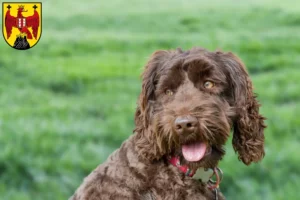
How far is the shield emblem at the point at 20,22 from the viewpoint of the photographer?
28.5ft

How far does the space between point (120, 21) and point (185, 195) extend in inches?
457

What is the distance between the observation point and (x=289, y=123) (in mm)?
8219

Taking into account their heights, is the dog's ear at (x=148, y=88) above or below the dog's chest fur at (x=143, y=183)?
above

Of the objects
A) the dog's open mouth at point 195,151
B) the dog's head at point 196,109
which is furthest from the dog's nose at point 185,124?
the dog's open mouth at point 195,151

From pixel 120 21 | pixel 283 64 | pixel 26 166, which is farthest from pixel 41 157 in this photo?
pixel 120 21

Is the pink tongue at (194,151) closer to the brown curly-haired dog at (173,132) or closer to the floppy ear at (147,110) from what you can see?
the brown curly-haired dog at (173,132)

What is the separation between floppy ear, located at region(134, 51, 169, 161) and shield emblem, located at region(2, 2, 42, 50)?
4.40 m

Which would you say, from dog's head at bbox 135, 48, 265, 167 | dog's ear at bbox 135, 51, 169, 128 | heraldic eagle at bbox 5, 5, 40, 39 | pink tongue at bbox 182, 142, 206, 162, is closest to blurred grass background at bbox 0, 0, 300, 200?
dog's ear at bbox 135, 51, 169, 128

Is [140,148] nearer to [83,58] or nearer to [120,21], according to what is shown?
[83,58]

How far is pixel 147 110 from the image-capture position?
4535 millimetres

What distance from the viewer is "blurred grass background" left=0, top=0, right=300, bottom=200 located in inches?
261

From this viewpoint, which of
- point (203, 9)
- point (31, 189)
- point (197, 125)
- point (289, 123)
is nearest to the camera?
point (197, 125)

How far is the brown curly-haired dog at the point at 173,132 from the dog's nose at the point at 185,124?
0.23ft

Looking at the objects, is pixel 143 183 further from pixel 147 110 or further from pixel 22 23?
pixel 22 23
